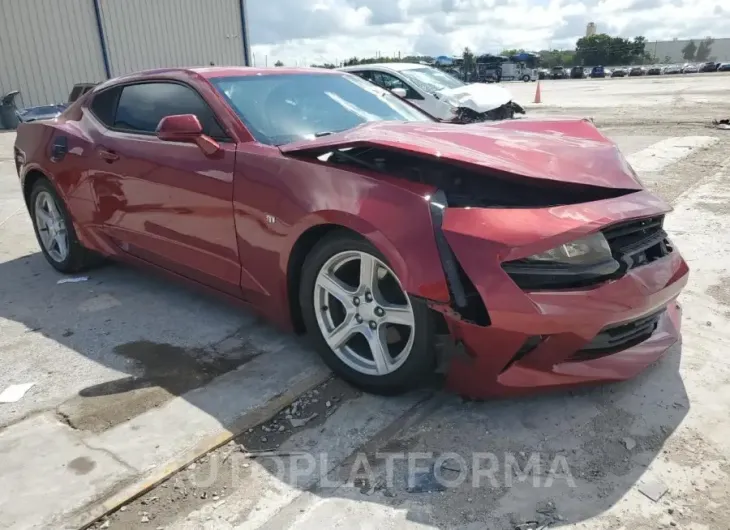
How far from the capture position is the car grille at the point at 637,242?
2.42 m

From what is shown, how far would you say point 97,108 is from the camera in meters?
4.28

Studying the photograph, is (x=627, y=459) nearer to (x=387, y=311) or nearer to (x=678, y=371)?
(x=678, y=371)

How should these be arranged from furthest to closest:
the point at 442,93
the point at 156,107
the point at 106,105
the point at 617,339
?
the point at 442,93 → the point at 106,105 → the point at 156,107 → the point at 617,339

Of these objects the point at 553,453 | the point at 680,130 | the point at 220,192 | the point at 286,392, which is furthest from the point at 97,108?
the point at 680,130

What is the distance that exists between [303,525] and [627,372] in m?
1.47

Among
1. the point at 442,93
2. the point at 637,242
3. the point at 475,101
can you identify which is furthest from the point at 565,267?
the point at 442,93

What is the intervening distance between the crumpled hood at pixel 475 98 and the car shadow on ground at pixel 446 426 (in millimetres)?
8504

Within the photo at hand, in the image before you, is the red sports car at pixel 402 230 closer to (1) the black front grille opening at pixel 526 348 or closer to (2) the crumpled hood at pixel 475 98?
(1) the black front grille opening at pixel 526 348

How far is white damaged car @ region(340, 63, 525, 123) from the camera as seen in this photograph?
36.7 ft

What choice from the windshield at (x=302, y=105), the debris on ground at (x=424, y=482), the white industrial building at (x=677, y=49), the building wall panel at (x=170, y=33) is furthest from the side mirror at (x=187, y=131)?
the white industrial building at (x=677, y=49)

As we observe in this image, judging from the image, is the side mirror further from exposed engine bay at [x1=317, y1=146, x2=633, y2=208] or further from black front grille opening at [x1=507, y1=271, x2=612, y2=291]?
black front grille opening at [x1=507, y1=271, x2=612, y2=291]

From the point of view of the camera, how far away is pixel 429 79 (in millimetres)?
12430

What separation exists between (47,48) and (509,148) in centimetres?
2096

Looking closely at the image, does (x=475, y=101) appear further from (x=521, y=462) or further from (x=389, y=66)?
(x=521, y=462)
